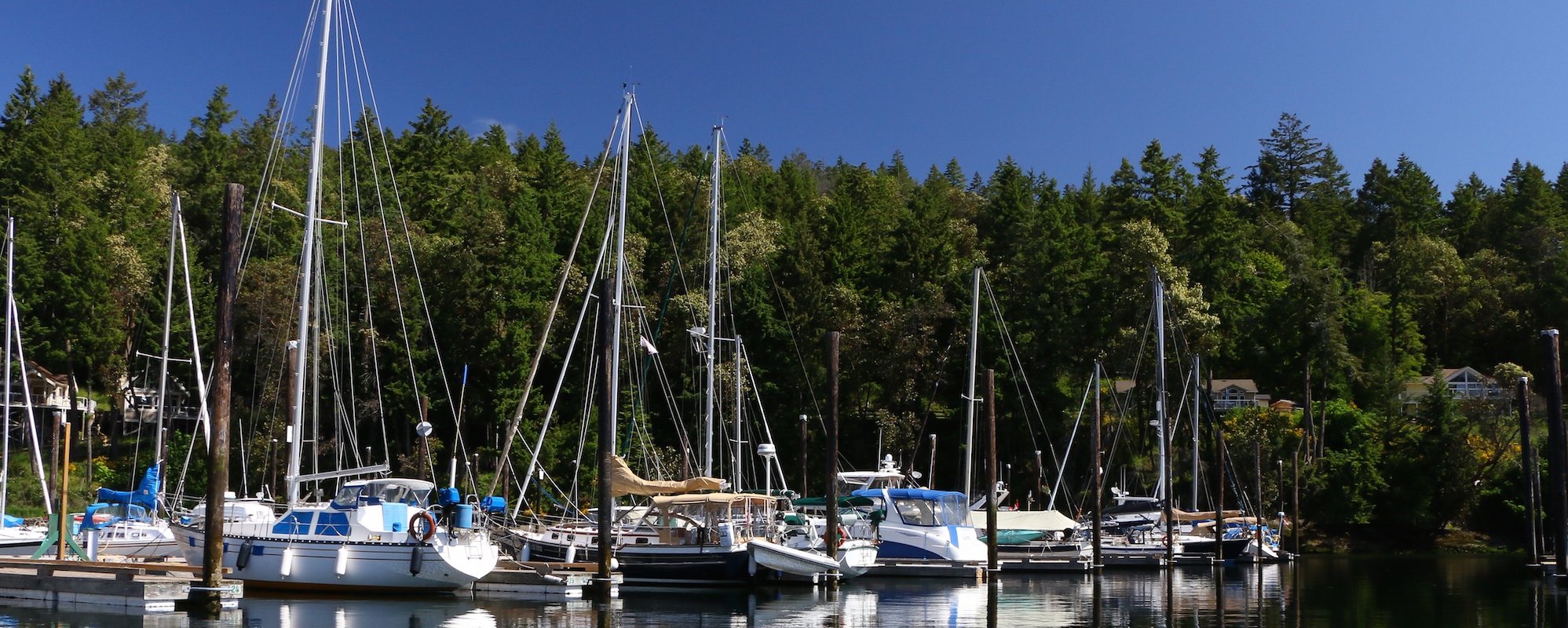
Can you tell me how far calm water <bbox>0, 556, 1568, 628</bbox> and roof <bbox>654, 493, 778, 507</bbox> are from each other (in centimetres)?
237

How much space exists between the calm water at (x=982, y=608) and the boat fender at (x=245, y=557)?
55.2 inches

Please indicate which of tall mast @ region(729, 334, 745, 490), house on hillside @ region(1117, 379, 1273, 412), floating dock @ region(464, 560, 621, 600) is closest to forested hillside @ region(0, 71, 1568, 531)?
house on hillside @ region(1117, 379, 1273, 412)

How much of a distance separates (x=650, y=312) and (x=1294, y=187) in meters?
67.7

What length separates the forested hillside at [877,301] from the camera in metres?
60.6

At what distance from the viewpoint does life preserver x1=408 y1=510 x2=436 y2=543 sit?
1076 inches

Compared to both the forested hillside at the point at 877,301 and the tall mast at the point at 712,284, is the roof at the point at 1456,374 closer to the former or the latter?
the forested hillside at the point at 877,301

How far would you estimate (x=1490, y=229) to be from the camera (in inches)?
3378

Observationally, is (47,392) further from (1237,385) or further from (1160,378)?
(1237,385)

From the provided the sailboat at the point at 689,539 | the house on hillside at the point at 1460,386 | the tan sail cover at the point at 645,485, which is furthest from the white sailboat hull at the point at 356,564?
the house on hillside at the point at 1460,386

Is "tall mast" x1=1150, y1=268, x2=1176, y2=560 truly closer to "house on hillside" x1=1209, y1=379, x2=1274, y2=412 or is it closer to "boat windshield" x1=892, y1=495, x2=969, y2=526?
"boat windshield" x1=892, y1=495, x2=969, y2=526

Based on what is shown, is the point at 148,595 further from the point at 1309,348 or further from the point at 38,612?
the point at 1309,348

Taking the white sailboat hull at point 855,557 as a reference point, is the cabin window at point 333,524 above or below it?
above

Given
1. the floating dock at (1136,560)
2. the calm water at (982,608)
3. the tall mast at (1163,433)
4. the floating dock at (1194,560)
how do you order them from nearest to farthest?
the calm water at (982,608) → the tall mast at (1163,433) → the floating dock at (1136,560) → the floating dock at (1194,560)

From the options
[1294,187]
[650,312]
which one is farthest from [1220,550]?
[1294,187]
